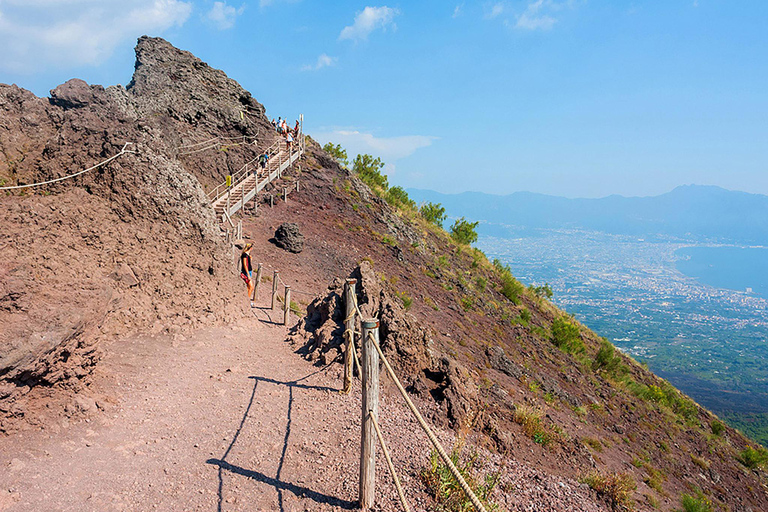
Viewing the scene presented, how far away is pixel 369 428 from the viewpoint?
403 centimetres

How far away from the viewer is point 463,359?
11102 millimetres

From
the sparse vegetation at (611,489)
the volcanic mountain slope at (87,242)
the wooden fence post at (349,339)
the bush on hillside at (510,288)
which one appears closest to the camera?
the volcanic mountain slope at (87,242)

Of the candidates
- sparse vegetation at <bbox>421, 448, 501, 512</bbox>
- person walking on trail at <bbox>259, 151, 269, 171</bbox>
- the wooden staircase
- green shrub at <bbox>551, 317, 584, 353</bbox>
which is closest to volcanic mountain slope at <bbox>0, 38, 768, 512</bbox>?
sparse vegetation at <bbox>421, 448, 501, 512</bbox>

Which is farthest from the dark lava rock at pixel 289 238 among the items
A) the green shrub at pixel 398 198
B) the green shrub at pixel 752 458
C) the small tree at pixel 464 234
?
the green shrub at pixel 752 458

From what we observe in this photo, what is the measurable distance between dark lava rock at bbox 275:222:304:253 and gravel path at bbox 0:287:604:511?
10.7m

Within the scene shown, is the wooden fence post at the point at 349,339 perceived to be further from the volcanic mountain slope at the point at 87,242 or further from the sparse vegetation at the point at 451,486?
the volcanic mountain slope at the point at 87,242

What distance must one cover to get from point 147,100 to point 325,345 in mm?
20814

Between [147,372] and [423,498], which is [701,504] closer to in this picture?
[423,498]

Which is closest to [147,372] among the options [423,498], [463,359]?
[423,498]

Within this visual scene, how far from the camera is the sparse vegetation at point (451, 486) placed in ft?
14.3

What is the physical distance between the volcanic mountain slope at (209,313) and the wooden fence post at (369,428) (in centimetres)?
246

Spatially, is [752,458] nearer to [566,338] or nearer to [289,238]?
[566,338]

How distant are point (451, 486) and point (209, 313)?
668cm

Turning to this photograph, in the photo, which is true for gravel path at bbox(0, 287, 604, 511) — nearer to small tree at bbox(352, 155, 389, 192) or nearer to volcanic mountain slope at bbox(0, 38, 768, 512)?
volcanic mountain slope at bbox(0, 38, 768, 512)
